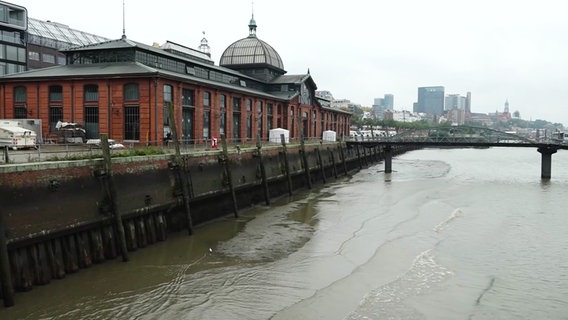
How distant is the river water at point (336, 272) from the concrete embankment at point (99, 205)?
2.43 ft

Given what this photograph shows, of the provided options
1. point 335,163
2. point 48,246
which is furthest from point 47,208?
point 335,163

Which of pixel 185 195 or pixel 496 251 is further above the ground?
pixel 185 195

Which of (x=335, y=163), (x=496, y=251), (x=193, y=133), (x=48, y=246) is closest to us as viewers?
(x=48, y=246)

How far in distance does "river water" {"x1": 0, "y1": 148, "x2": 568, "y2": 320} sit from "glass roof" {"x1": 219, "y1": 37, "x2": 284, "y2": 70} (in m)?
45.3

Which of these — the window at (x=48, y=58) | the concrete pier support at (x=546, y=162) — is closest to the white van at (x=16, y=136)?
the concrete pier support at (x=546, y=162)

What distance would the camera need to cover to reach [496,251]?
74.4 feet

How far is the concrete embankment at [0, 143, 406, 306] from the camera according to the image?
16328 millimetres

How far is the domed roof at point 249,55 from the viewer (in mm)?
75062

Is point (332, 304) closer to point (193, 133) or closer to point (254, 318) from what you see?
point (254, 318)

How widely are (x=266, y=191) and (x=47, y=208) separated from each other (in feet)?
62.7

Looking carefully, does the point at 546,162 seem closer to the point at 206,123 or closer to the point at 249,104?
the point at 249,104

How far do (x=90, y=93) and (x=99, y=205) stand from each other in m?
24.6

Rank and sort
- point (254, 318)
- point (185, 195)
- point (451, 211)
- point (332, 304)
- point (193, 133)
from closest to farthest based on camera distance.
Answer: point (254, 318) < point (332, 304) < point (185, 195) < point (451, 211) < point (193, 133)

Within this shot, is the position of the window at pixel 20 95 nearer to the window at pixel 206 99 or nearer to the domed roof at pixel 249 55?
the window at pixel 206 99
